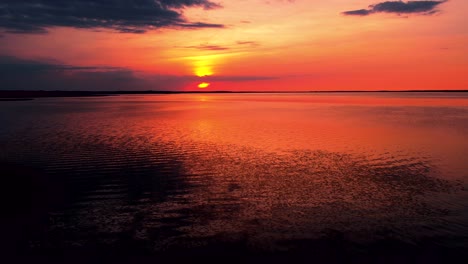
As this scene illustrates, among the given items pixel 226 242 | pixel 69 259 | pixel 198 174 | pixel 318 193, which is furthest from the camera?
pixel 198 174

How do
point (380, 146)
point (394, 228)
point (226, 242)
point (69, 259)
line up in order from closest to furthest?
point (69, 259) < point (226, 242) < point (394, 228) < point (380, 146)

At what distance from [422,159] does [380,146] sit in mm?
5706

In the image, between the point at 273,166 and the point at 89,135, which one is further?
the point at 89,135

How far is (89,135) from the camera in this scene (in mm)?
38156

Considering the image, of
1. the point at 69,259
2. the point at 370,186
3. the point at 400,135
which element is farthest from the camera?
the point at 400,135

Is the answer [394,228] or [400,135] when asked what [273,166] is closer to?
[394,228]

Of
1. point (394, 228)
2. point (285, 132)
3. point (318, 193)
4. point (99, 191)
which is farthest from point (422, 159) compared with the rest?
point (99, 191)

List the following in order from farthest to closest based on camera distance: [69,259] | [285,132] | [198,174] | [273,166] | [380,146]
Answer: [285,132] → [380,146] → [273,166] → [198,174] → [69,259]

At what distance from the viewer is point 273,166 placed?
2316 cm

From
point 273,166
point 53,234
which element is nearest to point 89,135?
point 273,166

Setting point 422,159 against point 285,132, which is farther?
point 285,132

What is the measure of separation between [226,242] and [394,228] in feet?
19.1

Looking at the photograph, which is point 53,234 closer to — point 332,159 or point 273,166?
point 273,166

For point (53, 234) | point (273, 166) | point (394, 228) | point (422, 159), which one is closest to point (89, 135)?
point (273, 166)
